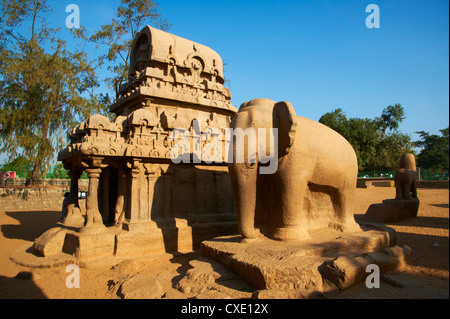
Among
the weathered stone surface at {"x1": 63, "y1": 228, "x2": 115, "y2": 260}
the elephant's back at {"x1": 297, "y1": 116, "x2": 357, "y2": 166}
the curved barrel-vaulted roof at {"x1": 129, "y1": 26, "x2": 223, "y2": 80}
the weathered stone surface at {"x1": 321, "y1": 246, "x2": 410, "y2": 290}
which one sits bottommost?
the weathered stone surface at {"x1": 63, "y1": 228, "x2": 115, "y2": 260}

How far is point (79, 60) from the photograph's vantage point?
17922 mm

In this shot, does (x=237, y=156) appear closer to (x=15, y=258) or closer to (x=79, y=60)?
(x=15, y=258)

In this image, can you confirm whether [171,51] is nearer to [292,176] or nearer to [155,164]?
[155,164]

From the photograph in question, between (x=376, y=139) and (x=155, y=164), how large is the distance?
1224 inches

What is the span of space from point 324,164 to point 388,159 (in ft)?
98.8

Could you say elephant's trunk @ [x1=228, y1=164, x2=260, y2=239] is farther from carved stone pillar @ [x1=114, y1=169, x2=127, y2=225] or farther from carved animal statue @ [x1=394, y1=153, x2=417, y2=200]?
carved animal statue @ [x1=394, y1=153, x2=417, y2=200]

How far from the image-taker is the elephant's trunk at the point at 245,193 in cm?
447

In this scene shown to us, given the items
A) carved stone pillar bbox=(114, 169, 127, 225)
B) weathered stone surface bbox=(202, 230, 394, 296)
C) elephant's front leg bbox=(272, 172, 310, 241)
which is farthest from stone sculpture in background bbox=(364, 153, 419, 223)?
carved stone pillar bbox=(114, 169, 127, 225)

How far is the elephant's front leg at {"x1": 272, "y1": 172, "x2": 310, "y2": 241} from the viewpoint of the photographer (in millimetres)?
4520

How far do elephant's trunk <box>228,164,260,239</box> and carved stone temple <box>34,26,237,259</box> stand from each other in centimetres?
259

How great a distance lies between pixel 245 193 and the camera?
448 cm
